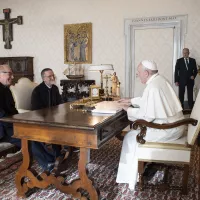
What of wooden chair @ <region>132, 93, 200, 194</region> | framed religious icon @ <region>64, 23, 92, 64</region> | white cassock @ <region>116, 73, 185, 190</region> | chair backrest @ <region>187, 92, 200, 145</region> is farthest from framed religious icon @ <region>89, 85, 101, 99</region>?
framed religious icon @ <region>64, 23, 92, 64</region>

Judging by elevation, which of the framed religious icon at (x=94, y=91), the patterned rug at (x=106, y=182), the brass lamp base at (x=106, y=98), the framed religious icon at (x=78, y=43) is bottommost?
the patterned rug at (x=106, y=182)

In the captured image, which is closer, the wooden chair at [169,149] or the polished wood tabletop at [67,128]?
the polished wood tabletop at [67,128]

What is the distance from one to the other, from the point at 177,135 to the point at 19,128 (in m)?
1.57

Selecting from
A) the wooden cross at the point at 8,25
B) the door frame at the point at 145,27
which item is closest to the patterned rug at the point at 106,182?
the door frame at the point at 145,27

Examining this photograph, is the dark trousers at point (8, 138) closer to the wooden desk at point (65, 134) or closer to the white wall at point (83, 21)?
the wooden desk at point (65, 134)

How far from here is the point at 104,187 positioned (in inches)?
111

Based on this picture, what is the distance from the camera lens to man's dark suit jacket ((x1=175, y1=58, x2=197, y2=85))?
687cm

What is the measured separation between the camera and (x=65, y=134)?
91.3 inches

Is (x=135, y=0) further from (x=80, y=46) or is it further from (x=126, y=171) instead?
(x=126, y=171)

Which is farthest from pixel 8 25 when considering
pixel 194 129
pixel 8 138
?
pixel 194 129

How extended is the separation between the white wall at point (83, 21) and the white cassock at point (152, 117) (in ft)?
15.6

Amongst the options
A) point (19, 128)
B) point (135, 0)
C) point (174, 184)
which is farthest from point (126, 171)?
point (135, 0)

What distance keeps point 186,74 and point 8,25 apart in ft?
19.1

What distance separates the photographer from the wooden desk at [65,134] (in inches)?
88.4
